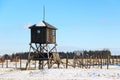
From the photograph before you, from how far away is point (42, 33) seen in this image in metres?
44.9

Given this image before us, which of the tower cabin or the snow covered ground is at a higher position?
the tower cabin

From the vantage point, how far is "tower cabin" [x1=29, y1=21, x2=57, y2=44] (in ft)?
147

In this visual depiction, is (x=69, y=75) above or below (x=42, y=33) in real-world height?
below

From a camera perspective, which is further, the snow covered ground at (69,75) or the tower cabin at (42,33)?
the tower cabin at (42,33)

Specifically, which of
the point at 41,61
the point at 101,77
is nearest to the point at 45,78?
the point at 101,77

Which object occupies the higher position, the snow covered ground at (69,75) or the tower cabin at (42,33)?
the tower cabin at (42,33)

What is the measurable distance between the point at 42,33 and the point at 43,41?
107 centimetres

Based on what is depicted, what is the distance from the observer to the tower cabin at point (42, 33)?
4478 cm

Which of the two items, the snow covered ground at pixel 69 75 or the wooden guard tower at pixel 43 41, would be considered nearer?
the snow covered ground at pixel 69 75

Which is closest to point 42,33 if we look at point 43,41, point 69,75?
point 43,41

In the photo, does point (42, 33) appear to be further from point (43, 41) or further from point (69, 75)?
point (69, 75)

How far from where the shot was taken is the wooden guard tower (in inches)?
1767

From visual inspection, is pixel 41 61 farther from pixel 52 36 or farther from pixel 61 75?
pixel 61 75

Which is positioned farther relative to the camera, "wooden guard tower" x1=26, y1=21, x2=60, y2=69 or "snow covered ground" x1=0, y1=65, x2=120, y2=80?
"wooden guard tower" x1=26, y1=21, x2=60, y2=69
